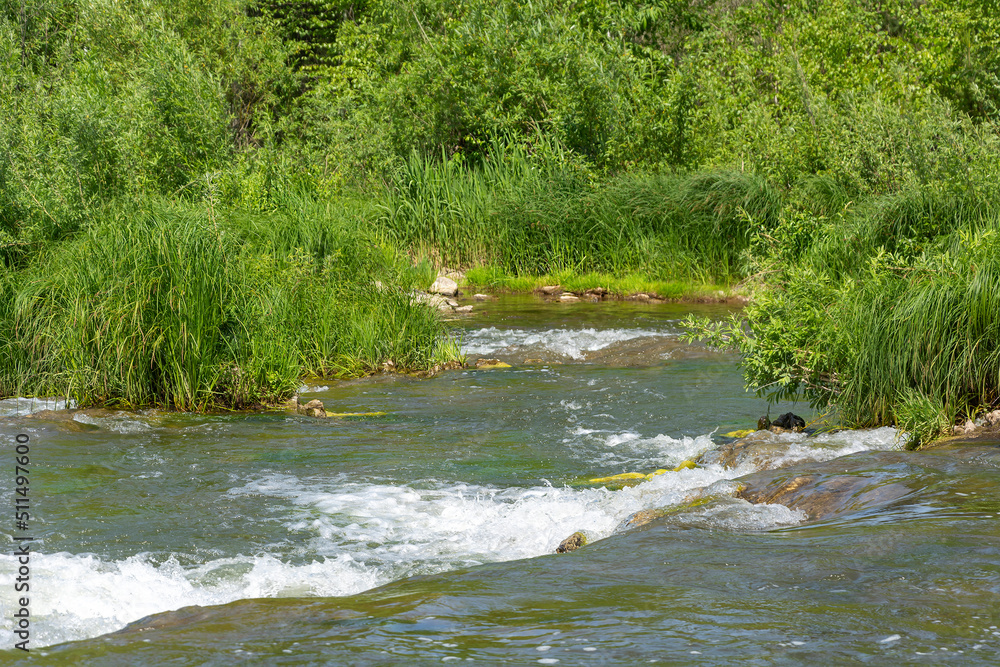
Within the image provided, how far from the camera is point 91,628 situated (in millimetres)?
4496

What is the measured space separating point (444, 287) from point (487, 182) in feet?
10.9

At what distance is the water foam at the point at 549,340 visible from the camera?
13359 mm

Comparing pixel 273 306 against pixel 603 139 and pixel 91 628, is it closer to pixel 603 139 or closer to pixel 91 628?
pixel 91 628

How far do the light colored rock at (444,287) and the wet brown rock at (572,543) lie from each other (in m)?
12.3

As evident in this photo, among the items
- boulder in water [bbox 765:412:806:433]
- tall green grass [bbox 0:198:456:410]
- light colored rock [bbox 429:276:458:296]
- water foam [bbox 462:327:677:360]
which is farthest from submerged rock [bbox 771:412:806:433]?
light colored rock [bbox 429:276:458:296]

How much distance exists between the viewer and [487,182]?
811 inches

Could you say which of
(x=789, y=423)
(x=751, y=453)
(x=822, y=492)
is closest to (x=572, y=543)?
(x=822, y=492)

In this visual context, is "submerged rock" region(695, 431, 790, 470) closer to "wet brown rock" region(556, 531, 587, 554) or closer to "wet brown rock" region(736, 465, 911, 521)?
"wet brown rock" region(736, 465, 911, 521)

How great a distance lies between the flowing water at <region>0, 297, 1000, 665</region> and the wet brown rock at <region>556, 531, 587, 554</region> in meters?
0.17

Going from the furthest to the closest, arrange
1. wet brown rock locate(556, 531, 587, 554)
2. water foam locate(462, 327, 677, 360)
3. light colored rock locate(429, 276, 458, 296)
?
light colored rock locate(429, 276, 458, 296) → water foam locate(462, 327, 677, 360) → wet brown rock locate(556, 531, 587, 554)

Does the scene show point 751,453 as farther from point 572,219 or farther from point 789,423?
point 572,219

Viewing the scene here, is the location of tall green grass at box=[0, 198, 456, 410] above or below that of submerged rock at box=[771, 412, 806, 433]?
above

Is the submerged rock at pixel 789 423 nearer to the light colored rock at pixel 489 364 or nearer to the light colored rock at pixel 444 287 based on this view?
the light colored rock at pixel 489 364

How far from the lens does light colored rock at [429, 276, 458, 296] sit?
58.9ft
